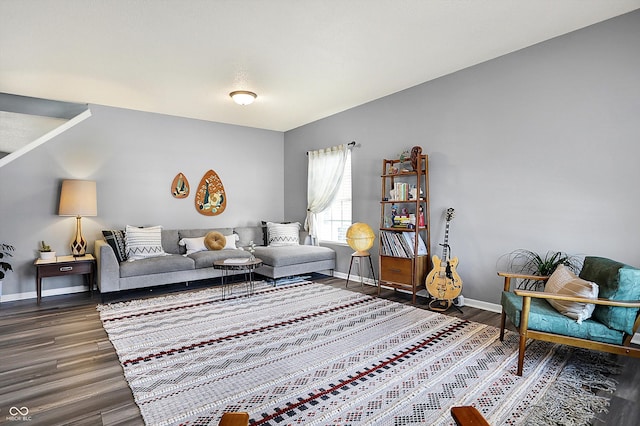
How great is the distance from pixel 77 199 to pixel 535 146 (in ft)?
18.0

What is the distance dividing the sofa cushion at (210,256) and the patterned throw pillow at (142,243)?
19.1 inches

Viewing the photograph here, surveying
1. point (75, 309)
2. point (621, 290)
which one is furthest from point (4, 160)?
point (621, 290)

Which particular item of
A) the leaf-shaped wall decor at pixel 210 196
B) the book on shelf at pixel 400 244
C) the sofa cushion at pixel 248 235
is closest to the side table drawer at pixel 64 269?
the leaf-shaped wall decor at pixel 210 196

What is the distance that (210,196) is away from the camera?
6012 mm

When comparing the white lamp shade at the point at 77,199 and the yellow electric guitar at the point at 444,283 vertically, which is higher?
the white lamp shade at the point at 77,199

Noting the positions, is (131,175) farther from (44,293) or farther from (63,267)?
(44,293)

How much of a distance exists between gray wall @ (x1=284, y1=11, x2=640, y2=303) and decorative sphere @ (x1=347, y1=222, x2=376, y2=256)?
0.93m

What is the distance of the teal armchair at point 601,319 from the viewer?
2176 millimetres

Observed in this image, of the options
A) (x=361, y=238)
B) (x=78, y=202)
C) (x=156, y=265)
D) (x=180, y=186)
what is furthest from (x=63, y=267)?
(x=361, y=238)

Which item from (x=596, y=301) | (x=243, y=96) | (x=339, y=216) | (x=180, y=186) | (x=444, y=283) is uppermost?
(x=243, y=96)

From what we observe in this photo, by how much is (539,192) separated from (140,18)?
13.0 feet

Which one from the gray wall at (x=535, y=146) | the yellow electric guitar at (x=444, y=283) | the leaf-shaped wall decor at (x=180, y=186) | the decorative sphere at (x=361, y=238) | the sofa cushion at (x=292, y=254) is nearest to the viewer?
the gray wall at (x=535, y=146)

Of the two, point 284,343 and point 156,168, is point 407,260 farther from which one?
point 156,168

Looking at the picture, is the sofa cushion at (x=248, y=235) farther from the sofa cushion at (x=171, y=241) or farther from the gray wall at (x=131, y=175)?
the sofa cushion at (x=171, y=241)
